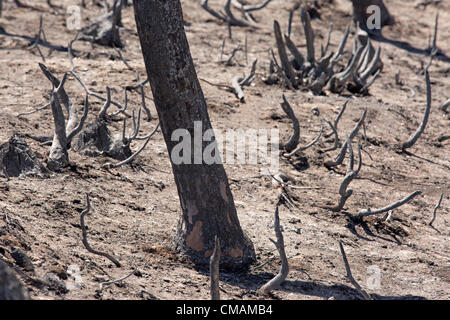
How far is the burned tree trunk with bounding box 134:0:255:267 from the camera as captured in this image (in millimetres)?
3204

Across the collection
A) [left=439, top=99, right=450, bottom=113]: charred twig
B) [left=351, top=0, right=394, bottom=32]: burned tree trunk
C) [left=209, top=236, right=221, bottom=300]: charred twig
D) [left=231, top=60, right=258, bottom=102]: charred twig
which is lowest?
[left=209, top=236, right=221, bottom=300]: charred twig

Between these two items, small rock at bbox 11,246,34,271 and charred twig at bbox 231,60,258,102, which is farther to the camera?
charred twig at bbox 231,60,258,102

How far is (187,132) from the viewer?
3.36 metres

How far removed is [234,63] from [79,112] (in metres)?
2.12

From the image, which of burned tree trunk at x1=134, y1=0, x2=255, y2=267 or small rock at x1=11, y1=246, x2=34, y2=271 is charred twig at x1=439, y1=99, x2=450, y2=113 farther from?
small rock at x1=11, y1=246, x2=34, y2=271

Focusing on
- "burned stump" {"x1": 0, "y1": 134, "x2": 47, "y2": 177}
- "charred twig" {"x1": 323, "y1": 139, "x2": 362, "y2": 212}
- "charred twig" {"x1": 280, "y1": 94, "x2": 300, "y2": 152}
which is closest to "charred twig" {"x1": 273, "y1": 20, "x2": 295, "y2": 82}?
"charred twig" {"x1": 280, "y1": 94, "x2": 300, "y2": 152}

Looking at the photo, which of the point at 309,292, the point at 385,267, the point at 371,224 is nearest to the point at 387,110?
the point at 371,224

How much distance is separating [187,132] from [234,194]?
1305 mm

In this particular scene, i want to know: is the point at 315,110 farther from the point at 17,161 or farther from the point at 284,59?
the point at 17,161

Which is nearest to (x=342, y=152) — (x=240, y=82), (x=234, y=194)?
(x=234, y=194)

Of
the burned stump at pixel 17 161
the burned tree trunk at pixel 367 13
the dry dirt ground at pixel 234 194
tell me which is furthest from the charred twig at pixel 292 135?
the burned tree trunk at pixel 367 13

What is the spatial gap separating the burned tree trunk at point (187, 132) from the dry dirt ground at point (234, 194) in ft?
0.46

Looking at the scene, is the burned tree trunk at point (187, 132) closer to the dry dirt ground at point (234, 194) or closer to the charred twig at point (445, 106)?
the dry dirt ground at point (234, 194)

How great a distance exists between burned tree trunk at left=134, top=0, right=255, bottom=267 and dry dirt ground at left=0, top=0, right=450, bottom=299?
139 mm
